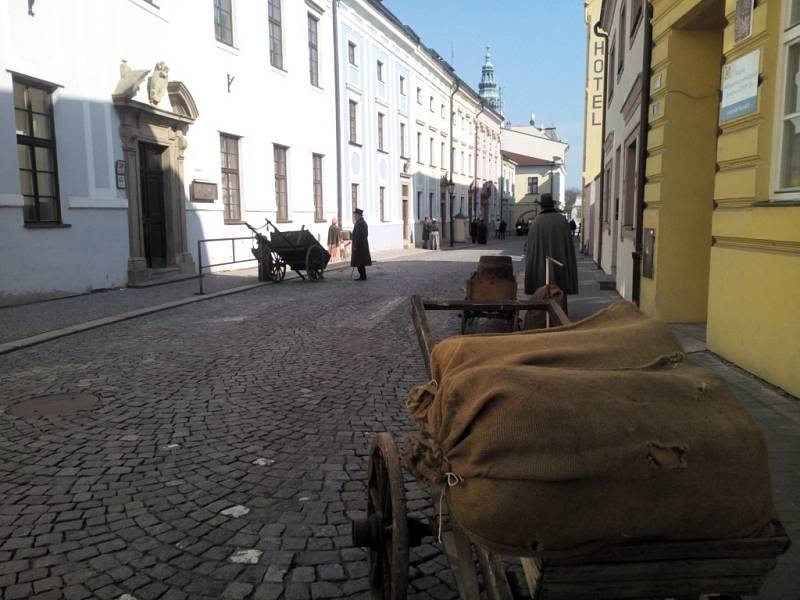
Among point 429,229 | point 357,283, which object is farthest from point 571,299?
point 429,229

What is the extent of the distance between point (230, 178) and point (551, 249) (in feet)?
42.2

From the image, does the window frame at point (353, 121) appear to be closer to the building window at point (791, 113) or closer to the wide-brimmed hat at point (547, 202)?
the wide-brimmed hat at point (547, 202)

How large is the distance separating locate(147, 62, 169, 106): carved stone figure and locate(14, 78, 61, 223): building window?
2.82m

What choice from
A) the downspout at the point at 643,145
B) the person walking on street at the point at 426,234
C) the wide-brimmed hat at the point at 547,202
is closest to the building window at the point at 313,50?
the person walking on street at the point at 426,234

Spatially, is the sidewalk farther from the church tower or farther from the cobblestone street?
the church tower

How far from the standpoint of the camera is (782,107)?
5070 mm

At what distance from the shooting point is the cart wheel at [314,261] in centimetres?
1508

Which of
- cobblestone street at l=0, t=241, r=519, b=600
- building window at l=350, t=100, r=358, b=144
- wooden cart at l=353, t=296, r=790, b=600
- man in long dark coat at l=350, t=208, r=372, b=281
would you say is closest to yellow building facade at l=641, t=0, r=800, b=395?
cobblestone street at l=0, t=241, r=519, b=600

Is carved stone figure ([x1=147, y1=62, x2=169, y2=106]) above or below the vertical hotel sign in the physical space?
above

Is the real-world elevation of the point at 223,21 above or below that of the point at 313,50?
below

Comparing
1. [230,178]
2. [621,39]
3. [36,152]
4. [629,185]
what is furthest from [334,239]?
[629,185]

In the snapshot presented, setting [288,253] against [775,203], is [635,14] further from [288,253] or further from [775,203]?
[288,253]

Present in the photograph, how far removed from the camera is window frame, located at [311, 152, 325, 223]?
76.7 ft

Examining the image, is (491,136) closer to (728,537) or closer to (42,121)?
(42,121)
